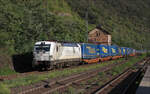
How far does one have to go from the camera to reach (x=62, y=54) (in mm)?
20750

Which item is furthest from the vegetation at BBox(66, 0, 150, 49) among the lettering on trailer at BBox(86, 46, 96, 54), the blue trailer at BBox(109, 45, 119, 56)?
the lettering on trailer at BBox(86, 46, 96, 54)

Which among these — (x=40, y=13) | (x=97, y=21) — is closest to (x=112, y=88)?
(x=40, y=13)

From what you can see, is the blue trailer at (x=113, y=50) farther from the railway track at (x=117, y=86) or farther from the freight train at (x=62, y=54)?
the railway track at (x=117, y=86)

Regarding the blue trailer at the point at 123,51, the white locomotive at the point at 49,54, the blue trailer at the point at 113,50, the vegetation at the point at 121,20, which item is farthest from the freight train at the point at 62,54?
the blue trailer at the point at 123,51

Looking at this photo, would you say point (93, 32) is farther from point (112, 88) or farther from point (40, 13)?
point (112, 88)

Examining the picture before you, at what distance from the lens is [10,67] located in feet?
61.2

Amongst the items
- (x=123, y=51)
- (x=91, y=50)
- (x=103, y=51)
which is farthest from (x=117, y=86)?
(x=123, y=51)

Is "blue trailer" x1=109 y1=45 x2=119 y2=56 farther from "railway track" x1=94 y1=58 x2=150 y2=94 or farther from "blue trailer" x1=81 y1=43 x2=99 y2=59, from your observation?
"railway track" x1=94 y1=58 x2=150 y2=94

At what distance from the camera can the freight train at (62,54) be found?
61.3ft

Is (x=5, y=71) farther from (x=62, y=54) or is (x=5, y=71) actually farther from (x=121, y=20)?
(x=121, y=20)

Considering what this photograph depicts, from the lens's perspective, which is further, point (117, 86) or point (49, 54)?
point (49, 54)

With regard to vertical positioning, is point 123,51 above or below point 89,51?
below

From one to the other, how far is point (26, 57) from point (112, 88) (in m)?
12.9

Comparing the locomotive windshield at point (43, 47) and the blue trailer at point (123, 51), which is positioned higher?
the locomotive windshield at point (43, 47)
